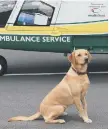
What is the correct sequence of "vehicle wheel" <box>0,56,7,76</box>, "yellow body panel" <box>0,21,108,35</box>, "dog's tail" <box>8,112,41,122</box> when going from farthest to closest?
"vehicle wheel" <box>0,56,7,76</box>, "yellow body panel" <box>0,21,108,35</box>, "dog's tail" <box>8,112,41,122</box>

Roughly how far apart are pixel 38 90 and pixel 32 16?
173 centimetres

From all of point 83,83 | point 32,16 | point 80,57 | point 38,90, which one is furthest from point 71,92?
point 32,16

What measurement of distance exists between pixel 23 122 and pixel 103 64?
5.05 meters

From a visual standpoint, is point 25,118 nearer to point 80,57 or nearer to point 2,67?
point 80,57

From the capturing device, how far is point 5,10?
32.3 ft

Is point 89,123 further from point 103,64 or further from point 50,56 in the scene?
point 50,56

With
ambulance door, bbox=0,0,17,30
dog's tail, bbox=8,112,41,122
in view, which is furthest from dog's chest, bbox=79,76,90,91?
ambulance door, bbox=0,0,17,30

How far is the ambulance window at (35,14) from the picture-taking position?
31.9ft

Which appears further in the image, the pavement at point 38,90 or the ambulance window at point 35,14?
the ambulance window at point 35,14

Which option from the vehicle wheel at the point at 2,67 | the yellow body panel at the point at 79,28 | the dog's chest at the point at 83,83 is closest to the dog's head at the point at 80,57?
the dog's chest at the point at 83,83

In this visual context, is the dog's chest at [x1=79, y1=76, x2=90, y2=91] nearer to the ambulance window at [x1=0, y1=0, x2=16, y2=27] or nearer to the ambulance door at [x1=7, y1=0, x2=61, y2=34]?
the ambulance door at [x1=7, y1=0, x2=61, y2=34]

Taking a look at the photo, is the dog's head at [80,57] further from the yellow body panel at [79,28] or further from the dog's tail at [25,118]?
the yellow body panel at [79,28]

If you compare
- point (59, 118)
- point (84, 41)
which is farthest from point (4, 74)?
point (59, 118)

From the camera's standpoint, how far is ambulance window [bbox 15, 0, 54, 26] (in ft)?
31.9
